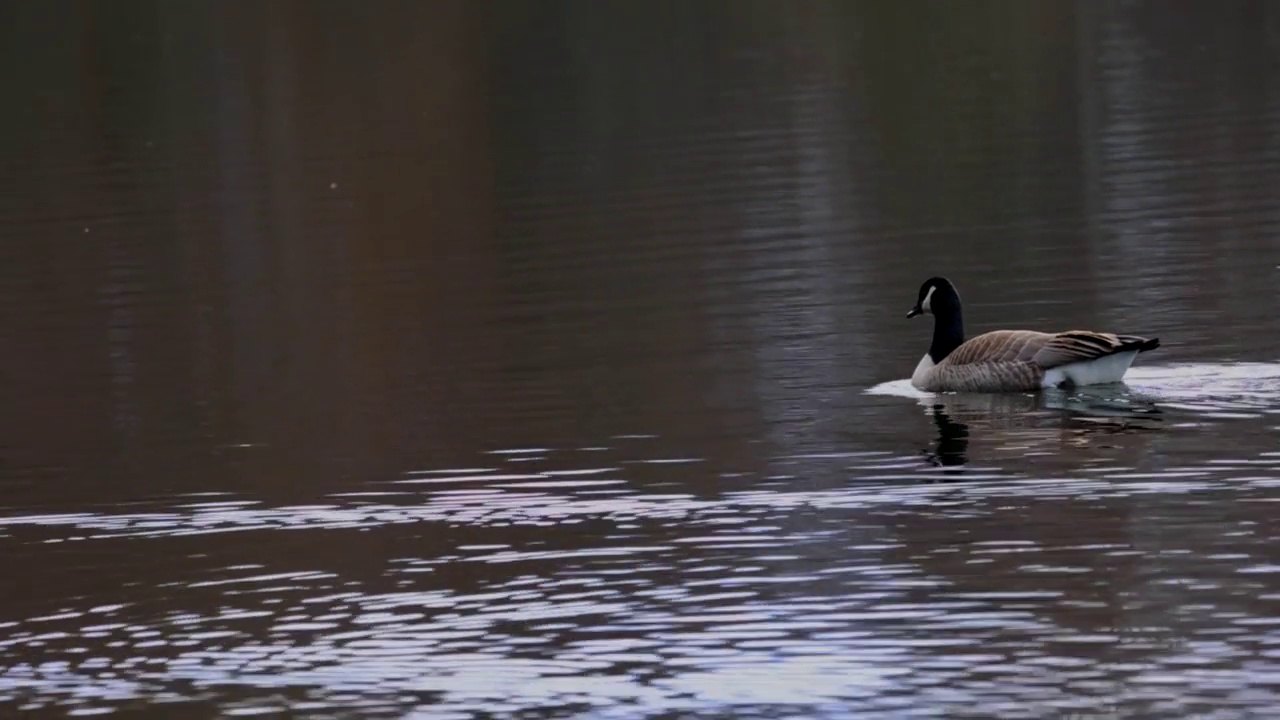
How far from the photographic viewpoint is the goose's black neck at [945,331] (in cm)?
2259

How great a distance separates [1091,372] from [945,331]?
2.00 meters

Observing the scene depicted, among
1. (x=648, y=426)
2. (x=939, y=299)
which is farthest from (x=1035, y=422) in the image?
(x=939, y=299)

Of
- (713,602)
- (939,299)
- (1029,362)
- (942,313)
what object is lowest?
(713,602)

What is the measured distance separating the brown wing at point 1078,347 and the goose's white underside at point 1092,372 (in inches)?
4.1

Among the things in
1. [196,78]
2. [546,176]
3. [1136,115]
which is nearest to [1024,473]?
[546,176]

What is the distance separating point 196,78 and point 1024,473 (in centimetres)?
6038

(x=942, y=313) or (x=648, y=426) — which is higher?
(x=942, y=313)

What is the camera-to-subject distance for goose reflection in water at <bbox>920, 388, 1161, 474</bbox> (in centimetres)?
1864

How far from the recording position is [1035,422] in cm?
1986

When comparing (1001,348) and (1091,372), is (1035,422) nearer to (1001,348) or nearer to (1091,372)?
(1091,372)

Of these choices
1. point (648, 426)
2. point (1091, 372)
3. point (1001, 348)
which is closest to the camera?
point (648, 426)

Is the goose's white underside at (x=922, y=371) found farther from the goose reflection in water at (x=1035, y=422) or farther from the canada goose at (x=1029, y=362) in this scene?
the goose reflection in water at (x=1035, y=422)

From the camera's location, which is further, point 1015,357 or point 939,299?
point 939,299

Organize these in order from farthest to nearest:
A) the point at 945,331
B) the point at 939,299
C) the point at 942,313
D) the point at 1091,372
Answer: the point at 939,299 < the point at 942,313 < the point at 945,331 < the point at 1091,372
